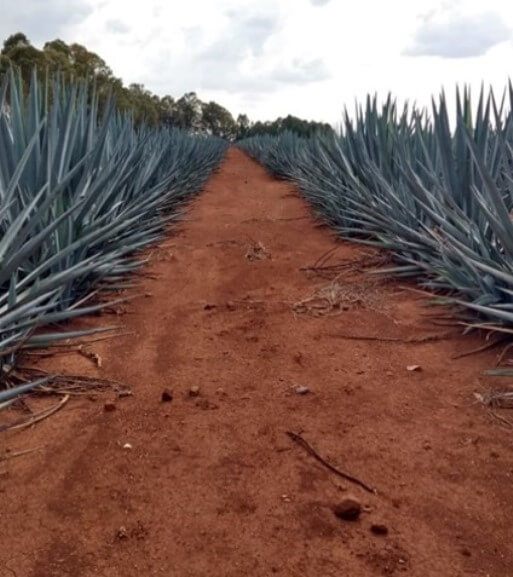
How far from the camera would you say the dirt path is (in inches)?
53.2

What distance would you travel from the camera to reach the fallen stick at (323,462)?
5.20 feet

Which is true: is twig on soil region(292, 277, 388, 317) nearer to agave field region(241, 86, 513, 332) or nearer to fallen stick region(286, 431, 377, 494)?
agave field region(241, 86, 513, 332)

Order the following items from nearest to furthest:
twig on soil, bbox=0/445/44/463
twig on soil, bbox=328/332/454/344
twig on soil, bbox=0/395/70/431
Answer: twig on soil, bbox=0/445/44/463 → twig on soil, bbox=0/395/70/431 → twig on soil, bbox=328/332/454/344

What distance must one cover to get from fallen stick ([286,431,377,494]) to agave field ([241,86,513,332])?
0.88 meters

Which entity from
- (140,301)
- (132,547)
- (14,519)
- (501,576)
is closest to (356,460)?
(501,576)

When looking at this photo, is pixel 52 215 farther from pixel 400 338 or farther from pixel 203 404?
pixel 400 338

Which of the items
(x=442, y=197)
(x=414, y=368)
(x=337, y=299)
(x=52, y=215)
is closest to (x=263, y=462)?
(x=414, y=368)

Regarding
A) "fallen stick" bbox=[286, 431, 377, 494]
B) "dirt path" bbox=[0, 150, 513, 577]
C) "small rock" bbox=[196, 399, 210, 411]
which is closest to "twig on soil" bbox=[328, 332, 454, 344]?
"dirt path" bbox=[0, 150, 513, 577]

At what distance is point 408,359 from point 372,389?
351mm

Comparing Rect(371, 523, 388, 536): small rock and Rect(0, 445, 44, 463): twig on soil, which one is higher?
Rect(0, 445, 44, 463): twig on soil

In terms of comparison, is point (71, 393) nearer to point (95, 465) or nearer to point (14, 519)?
point (95, 465)

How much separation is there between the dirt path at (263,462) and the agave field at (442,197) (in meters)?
0.29

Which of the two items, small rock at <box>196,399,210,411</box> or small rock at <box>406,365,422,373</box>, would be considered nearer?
small rock at <box>196,399,210,411</box>

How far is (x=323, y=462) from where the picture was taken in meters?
1.69
